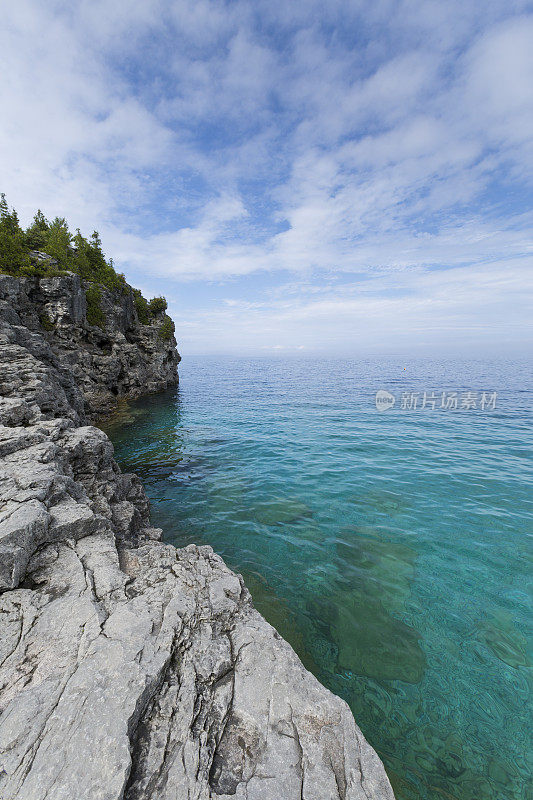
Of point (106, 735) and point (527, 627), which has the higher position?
point (106, 735)

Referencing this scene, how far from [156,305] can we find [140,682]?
192ft

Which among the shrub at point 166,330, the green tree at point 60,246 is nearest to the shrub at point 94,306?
the green tree at point 60,246

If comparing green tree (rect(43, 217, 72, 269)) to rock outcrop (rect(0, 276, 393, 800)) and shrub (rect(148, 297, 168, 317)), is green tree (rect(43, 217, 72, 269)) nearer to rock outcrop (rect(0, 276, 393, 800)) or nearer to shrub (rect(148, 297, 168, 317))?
shrub (rect(148, 297, 168, 317))

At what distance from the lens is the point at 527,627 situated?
29.1ft

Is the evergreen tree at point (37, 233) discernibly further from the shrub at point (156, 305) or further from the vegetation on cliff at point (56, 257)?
the shrub at point (156, 305)

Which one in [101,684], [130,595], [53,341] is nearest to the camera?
[101,684]

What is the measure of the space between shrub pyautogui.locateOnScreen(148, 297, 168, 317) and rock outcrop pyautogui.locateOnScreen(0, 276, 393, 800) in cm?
5222

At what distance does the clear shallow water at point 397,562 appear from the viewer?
661cm

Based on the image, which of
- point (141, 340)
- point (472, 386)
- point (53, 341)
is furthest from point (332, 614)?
point (472, 386)

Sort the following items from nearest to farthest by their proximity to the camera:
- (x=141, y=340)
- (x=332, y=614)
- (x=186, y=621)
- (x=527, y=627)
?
1. (x=186, y=621)
2. (x=527, y=627)
3. (x=332, y=614)
4. (x=141, y=340)

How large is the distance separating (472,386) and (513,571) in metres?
51.5

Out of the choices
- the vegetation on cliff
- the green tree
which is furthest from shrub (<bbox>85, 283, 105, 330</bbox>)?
the green tree

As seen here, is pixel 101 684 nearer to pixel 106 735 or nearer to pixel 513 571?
pixel 106 735

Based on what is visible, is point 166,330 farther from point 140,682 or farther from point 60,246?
point 140,682
